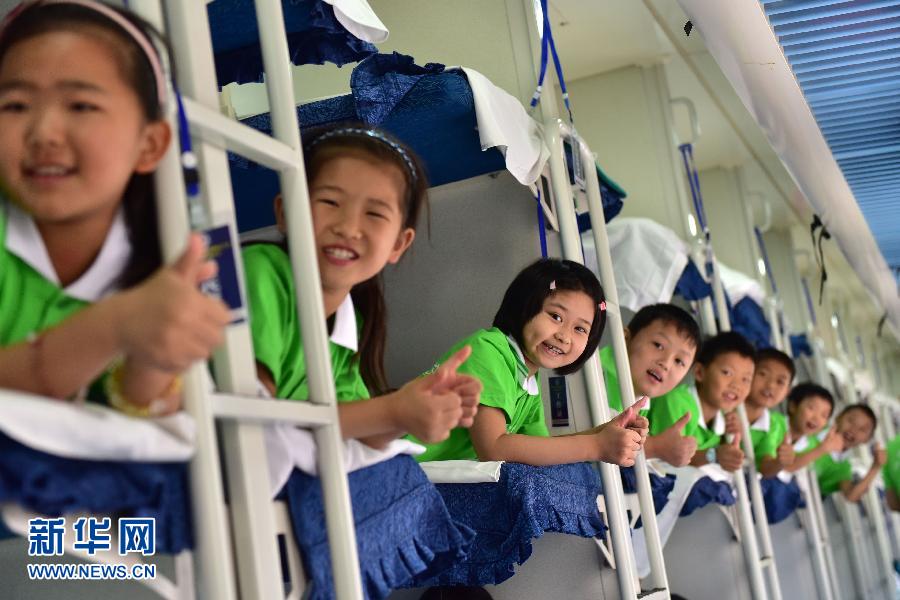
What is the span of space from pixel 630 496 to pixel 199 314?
200 cm

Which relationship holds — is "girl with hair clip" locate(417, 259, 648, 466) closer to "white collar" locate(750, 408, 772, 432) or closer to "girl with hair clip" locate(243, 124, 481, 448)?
"girl with hair clip" locate(243, 124, 481, 448)

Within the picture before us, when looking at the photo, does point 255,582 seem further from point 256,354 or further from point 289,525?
point 256,354

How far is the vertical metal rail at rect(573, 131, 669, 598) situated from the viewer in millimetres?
2547

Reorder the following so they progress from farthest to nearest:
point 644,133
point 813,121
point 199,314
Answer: point 644,133 → point 813,121 → point 199,314

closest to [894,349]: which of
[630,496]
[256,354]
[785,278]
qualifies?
[785,278]

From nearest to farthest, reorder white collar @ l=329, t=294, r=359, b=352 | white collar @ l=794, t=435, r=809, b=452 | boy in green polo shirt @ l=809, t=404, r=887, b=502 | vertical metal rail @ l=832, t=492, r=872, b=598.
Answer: white collar @ l=329, t=294, r=359, b=352
white collar @ l=794, t=435, r=809, b=452
boy in green polo shirt @ l=809, t=404, r=887, b=502
vertical metal rail @ l=832, t=492, r=872, b=598

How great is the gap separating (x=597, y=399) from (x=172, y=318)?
5.39 feet

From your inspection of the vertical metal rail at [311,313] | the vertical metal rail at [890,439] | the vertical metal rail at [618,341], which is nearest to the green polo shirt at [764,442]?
the vertical metal rail at [618,341]

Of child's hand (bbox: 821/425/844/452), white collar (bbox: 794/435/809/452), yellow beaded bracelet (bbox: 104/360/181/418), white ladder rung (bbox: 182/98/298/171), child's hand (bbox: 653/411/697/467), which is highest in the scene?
white collar (bbox: 794/435/809/452)

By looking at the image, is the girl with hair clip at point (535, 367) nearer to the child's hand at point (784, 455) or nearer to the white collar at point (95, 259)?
the white collar at point (95, 259)

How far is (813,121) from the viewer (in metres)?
3.67

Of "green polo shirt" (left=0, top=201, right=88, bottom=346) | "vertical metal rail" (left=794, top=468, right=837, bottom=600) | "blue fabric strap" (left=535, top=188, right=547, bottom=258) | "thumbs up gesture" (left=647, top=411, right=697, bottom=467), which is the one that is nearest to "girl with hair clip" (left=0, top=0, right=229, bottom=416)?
"green polo shirt" (left=0, top=201, right=88, bottom=346)

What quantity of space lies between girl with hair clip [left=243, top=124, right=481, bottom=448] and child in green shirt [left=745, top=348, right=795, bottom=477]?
2.89m

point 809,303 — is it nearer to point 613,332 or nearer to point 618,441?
point 613,332
